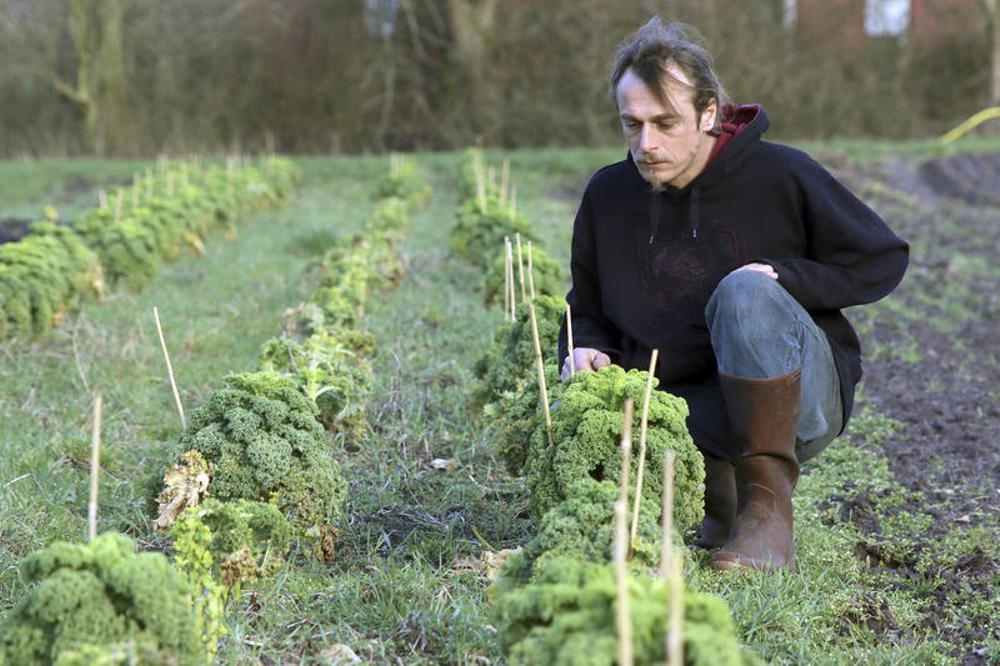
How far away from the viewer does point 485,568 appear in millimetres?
3342

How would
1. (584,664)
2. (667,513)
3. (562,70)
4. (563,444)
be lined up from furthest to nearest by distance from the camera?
(562,70), (563,444), (667,513), (584,664)

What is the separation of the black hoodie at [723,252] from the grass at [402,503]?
0.58m

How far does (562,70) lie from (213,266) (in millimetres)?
14667

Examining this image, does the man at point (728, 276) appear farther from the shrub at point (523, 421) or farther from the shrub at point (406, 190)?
the shrub at point (406, 190)

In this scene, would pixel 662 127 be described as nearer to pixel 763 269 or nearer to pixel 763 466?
pixel 763 269

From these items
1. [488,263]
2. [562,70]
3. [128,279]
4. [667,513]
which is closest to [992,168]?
[562,70]

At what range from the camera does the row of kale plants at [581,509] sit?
2.07 metres

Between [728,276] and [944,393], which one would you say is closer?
[728,276]

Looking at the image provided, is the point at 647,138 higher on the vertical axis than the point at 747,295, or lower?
higher

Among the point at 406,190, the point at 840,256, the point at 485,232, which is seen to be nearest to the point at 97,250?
the point at 485,232

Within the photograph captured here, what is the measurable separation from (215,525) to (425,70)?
20.8 meters

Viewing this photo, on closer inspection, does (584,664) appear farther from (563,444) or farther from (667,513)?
(563,444)

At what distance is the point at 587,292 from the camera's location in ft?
12.7

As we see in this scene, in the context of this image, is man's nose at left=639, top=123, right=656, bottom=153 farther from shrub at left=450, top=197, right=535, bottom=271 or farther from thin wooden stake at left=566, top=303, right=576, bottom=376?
shrub at left=450, top=197, right=535, bottom=271
